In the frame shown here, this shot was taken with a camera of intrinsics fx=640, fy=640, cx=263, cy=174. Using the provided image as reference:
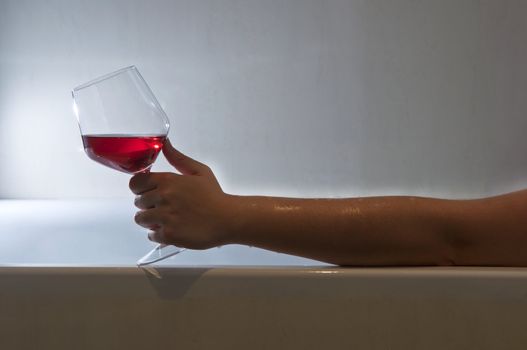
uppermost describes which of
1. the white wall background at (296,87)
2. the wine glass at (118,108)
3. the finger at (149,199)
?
the white wall background at (296,87)

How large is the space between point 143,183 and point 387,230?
264 mm

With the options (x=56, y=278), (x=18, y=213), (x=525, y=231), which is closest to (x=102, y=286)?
(x=56, y=278)

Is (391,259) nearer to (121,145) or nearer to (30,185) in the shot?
(121,145)

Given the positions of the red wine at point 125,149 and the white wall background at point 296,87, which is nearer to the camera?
the red wine at point 125,149

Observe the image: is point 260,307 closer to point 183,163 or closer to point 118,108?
point 183,163

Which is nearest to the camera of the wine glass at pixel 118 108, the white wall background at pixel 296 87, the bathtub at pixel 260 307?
the bathtub at pixel 260 307

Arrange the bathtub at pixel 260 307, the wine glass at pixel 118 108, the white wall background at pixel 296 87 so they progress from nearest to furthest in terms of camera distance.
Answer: the bathtub at pixel 260 307, the wine glass at pixel 118 108, the white wall background at pixel 296 87

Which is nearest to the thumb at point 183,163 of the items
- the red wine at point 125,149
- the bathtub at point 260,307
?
the red wine at point 125,149

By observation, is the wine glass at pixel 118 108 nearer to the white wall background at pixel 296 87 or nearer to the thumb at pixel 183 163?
the thumb at pixel 183 163

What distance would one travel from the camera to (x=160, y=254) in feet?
2.40

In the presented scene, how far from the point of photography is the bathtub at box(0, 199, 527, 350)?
643mm

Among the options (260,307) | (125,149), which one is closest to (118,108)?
(125,149)

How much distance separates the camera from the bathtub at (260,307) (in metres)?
0.64

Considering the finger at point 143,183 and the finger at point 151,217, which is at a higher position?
the finger at point 143,183
